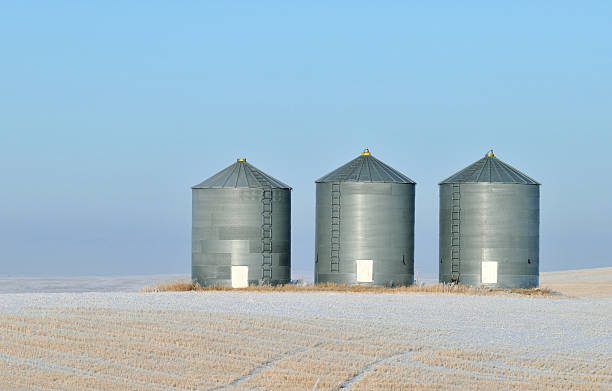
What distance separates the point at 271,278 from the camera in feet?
141

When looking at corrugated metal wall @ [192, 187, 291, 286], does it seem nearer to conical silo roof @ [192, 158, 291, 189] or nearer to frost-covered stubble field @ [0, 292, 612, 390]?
conical silo roof @ [192, 158, 291, 189]

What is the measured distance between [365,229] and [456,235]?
182 inches

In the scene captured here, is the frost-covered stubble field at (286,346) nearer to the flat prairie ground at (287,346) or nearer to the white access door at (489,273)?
the flat prairie ground at (287,346)

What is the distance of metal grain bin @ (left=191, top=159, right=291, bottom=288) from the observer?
42.6 m

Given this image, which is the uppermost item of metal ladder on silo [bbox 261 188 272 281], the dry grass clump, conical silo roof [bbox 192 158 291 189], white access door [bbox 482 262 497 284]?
conical silo roof [bbox 192 158 291 189]

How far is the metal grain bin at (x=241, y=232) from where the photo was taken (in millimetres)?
42562

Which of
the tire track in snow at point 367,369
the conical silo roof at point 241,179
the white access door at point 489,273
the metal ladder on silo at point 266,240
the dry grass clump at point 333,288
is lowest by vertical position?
the tire track in snow at point 367,369

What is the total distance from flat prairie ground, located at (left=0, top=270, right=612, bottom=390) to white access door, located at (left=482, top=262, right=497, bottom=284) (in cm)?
918

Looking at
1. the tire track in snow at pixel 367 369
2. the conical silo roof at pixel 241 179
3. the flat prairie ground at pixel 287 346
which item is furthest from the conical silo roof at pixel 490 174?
the tire track in snow at pixel 367 369

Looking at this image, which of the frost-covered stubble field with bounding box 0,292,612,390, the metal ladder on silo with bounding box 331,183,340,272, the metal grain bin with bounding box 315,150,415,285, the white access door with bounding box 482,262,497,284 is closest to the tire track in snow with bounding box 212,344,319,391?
the frost-covered stubble field with bounding box 0,292,612,390

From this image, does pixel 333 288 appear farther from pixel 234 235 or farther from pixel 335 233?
pixel 234 235

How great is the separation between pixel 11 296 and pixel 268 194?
12.0 meters

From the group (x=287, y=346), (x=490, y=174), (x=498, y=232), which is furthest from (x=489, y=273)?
(x=287, y=346)

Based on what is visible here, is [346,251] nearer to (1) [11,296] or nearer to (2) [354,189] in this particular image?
(2) [354,189]
